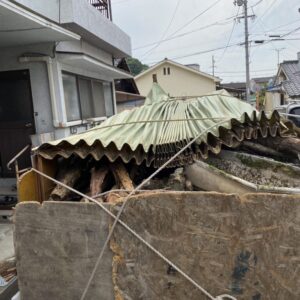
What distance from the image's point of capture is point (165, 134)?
3162mm

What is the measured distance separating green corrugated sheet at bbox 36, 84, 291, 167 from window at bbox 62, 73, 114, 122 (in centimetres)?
474

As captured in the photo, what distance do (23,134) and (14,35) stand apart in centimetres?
203

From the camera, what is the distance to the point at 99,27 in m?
9.62

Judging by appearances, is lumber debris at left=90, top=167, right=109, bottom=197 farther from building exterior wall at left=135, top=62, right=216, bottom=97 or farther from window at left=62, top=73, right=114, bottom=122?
building exterior wall at left=135, top=62, right=216, bottom=97

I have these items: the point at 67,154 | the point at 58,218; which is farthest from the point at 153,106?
the point at 58,218

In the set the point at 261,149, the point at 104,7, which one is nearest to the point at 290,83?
the point at 104,7

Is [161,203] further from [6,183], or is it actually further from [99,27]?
[99,27]

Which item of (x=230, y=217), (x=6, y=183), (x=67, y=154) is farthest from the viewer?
(x=6, y=183)

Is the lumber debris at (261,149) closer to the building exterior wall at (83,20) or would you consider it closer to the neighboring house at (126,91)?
the building exterior wall at (83,20)

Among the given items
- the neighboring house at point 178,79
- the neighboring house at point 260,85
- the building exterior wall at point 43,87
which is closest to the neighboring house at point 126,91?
the building exterior wall at point 43,87

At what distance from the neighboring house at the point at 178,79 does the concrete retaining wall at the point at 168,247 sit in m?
34.3

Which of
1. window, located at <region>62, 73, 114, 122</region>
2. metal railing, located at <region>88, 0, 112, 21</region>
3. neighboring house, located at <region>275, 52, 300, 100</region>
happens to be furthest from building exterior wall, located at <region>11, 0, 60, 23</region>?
neighboring house, located at <region>275, 52, 300, 100</region>

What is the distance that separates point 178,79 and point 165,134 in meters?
33.9

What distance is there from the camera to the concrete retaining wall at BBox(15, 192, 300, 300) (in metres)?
1.75
